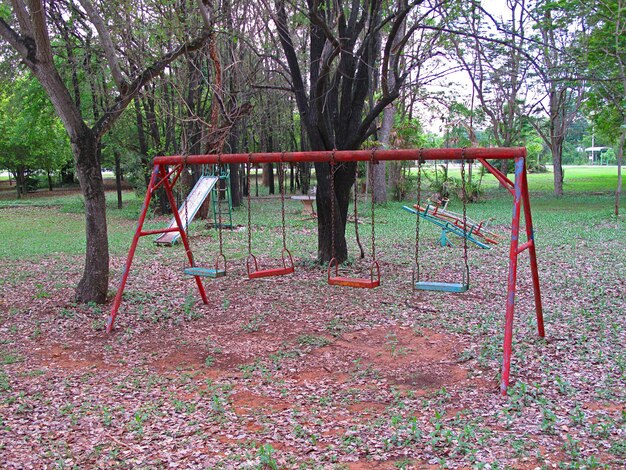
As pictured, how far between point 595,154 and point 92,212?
98.3 meters

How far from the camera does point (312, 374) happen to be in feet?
18.8

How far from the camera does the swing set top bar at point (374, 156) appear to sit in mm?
5680

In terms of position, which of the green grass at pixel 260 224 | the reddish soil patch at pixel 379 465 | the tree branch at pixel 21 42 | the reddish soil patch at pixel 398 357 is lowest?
the reddish soil patch at pixel 379 465

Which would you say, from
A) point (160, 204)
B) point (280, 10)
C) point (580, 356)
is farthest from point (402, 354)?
point (160, 204)

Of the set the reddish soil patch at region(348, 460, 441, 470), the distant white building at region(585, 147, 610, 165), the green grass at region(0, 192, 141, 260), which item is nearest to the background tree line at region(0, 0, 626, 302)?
the green grass at region(0, 192, 141, 260)

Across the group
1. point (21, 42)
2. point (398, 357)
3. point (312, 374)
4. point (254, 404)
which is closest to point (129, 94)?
point (21, 42)

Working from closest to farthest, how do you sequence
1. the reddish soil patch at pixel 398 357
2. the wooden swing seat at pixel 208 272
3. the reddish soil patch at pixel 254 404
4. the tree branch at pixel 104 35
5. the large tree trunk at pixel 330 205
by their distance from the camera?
the reddish soil patch at pixel 254 404 → the reddish soil patch at pixel 398 357 → the wooden swing seat at pixel 208 272 → the tree branch at pixel 104 35 → the large tree trunk at pixel 330 205

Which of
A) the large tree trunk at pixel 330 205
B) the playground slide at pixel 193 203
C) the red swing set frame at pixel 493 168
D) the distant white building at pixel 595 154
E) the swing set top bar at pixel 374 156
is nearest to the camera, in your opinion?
the red swing set frame at pixel 493 168

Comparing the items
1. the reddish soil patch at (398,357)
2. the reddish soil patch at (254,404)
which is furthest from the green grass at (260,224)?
the reddish soil patch at (254,404)

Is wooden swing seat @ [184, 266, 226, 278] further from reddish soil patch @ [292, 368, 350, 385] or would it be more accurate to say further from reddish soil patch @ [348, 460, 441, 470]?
reddish soil patch @ [348, 460, 441, 470]

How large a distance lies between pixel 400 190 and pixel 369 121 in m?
15.8

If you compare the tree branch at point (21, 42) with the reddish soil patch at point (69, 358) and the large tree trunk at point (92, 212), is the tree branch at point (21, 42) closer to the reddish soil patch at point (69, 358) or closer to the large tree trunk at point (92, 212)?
the large tree trunk at point (92, 212)

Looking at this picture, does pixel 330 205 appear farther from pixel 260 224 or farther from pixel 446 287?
pixel 260 224

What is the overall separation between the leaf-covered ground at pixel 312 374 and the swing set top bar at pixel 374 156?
202 centimetres
